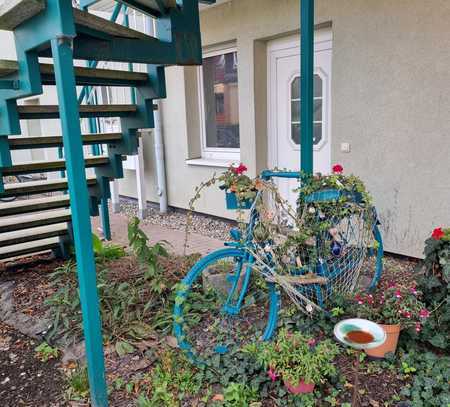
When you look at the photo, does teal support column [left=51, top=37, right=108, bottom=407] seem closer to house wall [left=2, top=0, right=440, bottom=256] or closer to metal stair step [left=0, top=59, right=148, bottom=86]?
metal stair step [left=0, top=59, right=148, bottom=86]

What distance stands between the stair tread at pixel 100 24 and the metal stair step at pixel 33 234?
242 centimetres

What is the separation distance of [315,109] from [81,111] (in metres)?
2.59

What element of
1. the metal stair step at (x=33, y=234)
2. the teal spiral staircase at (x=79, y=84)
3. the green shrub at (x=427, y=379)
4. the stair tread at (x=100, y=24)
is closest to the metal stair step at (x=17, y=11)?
the teal spiral staircase at (x=79, y=84)

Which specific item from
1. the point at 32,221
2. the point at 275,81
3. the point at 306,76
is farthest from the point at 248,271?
the point at 275,81

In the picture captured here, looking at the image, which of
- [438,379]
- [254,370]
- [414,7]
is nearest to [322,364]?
[254,370]

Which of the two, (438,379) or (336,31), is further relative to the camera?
(336,31)

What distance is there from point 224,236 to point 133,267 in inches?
66.9

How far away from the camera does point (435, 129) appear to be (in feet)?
11.3

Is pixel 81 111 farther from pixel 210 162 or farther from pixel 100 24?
pixel 210 162

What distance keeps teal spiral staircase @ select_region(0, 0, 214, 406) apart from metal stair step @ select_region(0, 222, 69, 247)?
0.5 inches

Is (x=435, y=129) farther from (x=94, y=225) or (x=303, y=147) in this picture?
(x=94, y=225)

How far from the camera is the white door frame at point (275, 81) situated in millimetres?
4258

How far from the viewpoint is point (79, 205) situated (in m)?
1.94

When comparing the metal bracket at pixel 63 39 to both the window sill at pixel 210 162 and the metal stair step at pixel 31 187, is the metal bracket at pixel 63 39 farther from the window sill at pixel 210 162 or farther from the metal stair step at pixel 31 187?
the window sill at pixel 210 162
